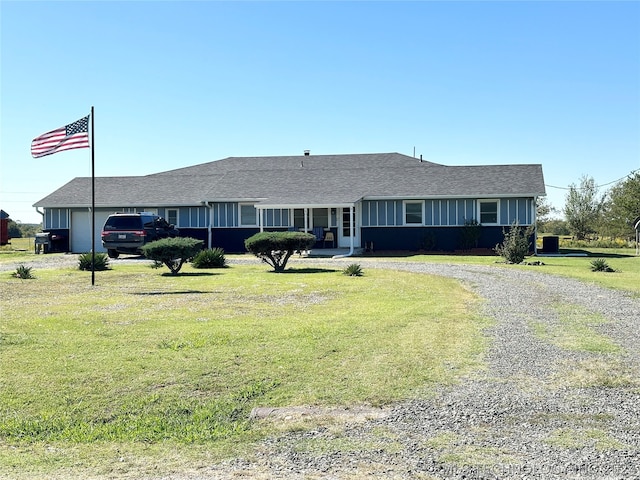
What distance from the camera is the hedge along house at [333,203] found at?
30062mm

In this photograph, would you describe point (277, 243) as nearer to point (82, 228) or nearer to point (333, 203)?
point (333, 203)

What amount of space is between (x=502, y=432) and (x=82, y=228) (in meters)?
31.8

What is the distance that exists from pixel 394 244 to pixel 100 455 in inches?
1032

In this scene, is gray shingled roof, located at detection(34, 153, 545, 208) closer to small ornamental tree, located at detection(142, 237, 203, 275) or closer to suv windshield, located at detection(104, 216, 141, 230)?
suv windshield, located at detection(104, 216, 141, 230)

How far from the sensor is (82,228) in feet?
112

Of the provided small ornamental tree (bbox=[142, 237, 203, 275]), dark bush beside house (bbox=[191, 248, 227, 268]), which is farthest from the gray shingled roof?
small ornamental tree (bbox=[142, 237, 203, 275])

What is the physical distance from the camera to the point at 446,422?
5.54 meters

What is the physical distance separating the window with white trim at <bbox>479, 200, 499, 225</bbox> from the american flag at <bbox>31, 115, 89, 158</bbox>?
18500mm

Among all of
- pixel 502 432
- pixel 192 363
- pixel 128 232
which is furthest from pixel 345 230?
pixel 502 432

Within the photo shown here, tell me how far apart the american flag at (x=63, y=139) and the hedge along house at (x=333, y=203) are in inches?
481

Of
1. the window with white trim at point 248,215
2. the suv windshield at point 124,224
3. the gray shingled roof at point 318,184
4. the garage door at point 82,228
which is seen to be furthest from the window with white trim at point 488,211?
the garage door at point 82,228

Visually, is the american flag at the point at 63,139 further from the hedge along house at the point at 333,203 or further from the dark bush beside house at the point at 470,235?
the dark bush beside house at the point at 470,235

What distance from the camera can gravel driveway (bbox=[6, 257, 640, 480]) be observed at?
15.0 ft

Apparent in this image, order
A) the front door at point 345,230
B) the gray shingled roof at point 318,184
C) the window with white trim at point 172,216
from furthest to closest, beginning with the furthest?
1. the window with white trim at point 172,216
2. the front door at point 345,230
3. the gray shingled roof at point 318,184
